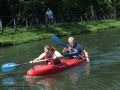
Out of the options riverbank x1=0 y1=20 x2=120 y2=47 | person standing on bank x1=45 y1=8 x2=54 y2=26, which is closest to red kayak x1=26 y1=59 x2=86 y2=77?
riverbank x1=0 y1=20 x2=120 y2=47

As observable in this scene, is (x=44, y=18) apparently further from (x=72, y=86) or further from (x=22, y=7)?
(x=72, y=86)

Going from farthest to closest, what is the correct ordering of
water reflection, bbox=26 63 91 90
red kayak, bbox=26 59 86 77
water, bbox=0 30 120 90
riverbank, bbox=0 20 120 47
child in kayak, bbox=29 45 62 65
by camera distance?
riverbank, bbox=0 20 120 47, child in kayak, bbox=29 45 62 65, red kayak, bbox=26 59 86 77, water reflection, bbox=26 63 91 90, water, bbox=0 30 120 90

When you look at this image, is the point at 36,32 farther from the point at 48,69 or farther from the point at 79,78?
the point at 79,78

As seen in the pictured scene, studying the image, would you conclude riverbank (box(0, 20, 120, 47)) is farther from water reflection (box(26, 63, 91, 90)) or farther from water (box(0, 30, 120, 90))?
A: water reflection (box(26, 63, 91, 90))

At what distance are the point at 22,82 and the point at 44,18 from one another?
1156 inches

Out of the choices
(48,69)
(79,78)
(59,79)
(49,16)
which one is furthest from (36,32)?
(79,78)

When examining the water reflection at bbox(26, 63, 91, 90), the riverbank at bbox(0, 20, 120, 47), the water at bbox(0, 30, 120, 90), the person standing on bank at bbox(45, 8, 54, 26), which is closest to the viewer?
the water at bbox(0, 30, 120, 90)

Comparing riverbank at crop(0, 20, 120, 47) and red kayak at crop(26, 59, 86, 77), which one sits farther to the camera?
riverbank at crop(0, 20, 120, 47)

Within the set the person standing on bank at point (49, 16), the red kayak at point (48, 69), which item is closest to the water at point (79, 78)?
the red kayak at point (48, 69)

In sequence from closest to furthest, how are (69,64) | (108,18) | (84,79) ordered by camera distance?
(84,79), (69,64), (108,18)

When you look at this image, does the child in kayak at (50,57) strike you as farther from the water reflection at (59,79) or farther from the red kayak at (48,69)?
the water reflection at (59,79)

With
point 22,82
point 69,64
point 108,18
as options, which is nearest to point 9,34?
point 69,64

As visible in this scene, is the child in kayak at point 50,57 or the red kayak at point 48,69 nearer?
the red kayak at point 48,69

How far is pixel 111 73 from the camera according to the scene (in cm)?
1709
